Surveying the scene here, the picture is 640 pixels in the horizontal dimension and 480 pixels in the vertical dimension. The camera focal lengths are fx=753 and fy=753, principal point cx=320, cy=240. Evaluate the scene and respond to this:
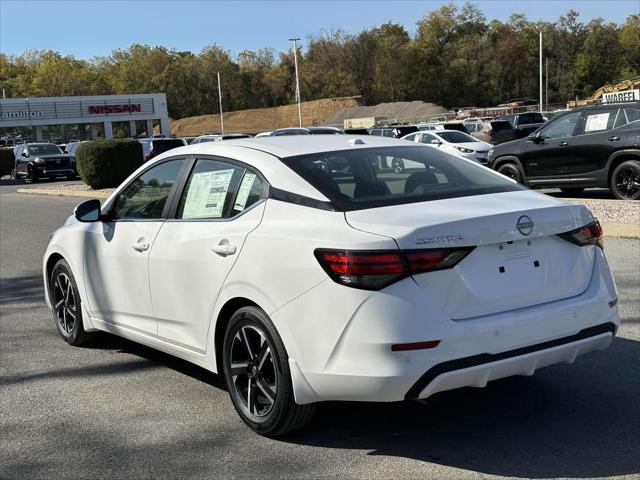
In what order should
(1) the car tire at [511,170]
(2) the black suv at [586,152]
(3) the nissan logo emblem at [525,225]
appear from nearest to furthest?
(3) the nissan logo emblem at [525,225]
(2) the black suv at [586,152]
(1) the car tire at [511,170]

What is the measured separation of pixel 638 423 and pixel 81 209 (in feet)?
13.0

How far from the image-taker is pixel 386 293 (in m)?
3.44

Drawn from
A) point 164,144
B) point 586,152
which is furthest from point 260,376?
point 164,144

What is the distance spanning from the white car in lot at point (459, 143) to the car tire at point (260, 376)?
2075cm

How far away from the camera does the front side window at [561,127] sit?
14406 millimetres

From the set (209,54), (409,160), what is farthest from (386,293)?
(209,54)

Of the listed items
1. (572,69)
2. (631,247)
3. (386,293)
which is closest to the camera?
(386,293)

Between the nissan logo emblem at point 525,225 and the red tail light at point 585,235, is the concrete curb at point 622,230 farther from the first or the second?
the nissan logo emblem at point 525,225

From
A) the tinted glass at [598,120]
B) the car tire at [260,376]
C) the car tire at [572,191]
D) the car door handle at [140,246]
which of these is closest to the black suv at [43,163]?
the car tire at [572,191]

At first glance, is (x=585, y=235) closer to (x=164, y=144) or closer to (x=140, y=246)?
(x=140, y=246)

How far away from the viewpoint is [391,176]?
4535 millimetres

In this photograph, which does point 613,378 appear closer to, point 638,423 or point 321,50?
point 638,423

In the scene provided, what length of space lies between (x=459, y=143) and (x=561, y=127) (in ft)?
39.3

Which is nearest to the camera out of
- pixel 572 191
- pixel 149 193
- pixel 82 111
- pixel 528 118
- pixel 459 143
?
pixel 149 193
